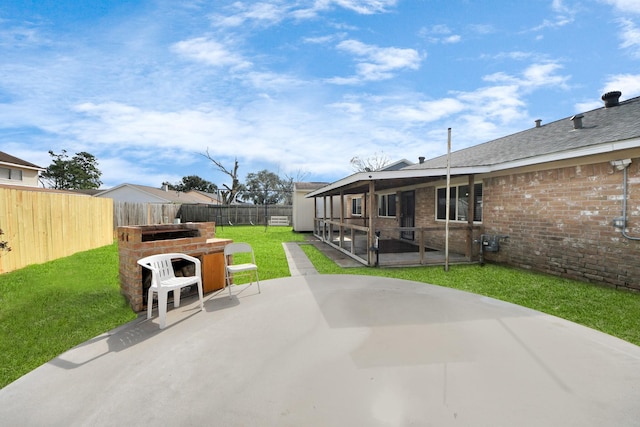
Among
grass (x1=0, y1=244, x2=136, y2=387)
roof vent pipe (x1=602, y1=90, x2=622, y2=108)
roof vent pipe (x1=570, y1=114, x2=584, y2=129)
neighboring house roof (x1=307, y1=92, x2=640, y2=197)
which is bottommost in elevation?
grass (x1=0, y1=244, x2=136, y2=387)

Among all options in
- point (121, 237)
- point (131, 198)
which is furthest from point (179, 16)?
point (131, 198)

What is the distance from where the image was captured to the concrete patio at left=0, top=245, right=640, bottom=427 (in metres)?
2.02

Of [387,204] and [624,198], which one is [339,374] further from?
[387,204]

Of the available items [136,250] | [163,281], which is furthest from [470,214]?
[136,250]

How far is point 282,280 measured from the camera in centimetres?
604

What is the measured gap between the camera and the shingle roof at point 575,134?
5672 mm

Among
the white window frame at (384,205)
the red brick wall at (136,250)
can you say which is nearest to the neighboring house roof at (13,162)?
the red brick wall at (136,250)

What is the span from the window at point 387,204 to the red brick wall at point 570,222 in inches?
226

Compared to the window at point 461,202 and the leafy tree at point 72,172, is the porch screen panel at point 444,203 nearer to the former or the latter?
the window at point 461,202

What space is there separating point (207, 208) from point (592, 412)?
2471cm

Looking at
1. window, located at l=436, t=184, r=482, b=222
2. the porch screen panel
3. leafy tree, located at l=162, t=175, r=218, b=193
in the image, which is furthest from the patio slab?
leafy tree, located at l=162, t=175, r=218, b=193

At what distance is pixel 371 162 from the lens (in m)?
38.5

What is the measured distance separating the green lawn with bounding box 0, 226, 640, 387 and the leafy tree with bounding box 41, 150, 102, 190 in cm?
4390

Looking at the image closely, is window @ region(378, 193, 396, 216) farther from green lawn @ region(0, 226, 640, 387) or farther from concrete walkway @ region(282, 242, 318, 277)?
green lawn @ region(0, 226, 640, 387)
